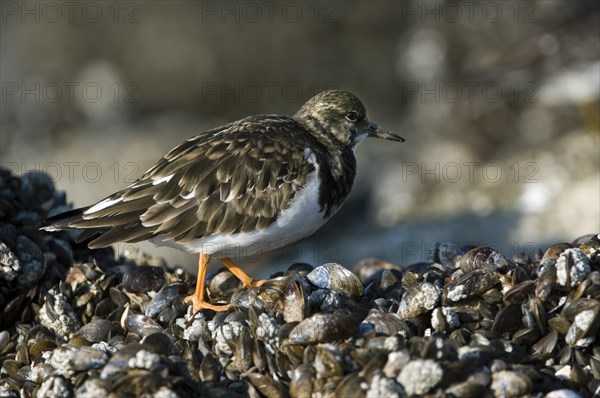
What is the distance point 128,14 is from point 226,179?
8.35 m

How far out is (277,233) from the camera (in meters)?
3.83

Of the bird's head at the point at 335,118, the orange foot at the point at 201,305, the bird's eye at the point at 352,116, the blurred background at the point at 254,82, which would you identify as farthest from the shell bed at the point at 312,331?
the blurred background at the point at 254,82

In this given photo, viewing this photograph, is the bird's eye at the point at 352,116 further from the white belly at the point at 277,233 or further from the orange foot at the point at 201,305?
the orange foot at the point at 201,305

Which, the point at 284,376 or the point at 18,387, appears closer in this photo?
the point at 284,376

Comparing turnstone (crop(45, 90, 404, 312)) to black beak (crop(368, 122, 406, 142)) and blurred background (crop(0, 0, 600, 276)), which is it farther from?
blurred background (crop(0, 0, 600, 276))

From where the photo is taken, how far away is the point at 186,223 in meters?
3.75

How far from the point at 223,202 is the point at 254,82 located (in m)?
7.83

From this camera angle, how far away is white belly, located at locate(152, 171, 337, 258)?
3.81m

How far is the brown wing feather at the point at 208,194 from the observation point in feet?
12.2

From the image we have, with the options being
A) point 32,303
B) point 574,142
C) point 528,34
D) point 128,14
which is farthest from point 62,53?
point 32,303

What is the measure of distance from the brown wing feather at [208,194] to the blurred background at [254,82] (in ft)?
18.0

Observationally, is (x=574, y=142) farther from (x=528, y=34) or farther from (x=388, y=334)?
(x=388, y=334)

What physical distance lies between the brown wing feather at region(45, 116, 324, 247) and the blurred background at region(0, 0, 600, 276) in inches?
216

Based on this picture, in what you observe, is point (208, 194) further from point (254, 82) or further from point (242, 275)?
point (254, 82)
